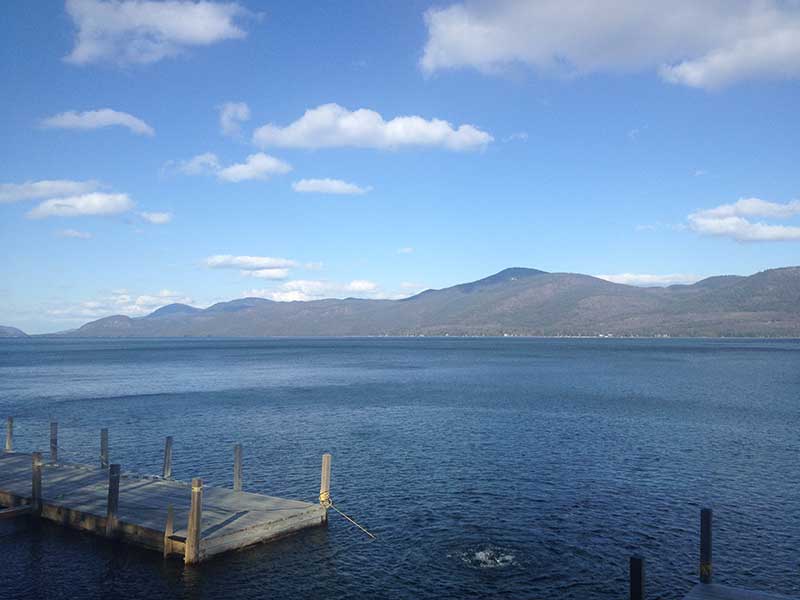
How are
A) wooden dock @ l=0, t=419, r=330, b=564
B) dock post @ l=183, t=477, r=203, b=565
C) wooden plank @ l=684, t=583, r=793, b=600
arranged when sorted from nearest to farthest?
wooden plank @ l=684, t=583, r=793, b=600, dock post @ l=183, t=477, r=203, b=565, wooden dock @ l=0, t=419, r=330, b=564

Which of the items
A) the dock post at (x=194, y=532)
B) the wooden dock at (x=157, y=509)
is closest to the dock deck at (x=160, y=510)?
the wooden dock at (x=157, y=509)

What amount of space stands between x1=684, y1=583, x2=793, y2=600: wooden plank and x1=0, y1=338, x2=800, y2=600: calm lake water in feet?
9.19

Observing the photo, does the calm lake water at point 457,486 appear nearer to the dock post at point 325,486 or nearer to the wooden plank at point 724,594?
the dock post at point 325,486

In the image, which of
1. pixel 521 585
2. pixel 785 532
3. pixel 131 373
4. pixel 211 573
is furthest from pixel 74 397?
pixel 785 532

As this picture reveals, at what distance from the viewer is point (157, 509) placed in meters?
25.2

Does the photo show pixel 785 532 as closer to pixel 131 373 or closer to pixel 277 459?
pixel 277 459

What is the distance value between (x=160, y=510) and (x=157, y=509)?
197 mm

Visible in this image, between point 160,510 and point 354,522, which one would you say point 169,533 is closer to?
point 160,510

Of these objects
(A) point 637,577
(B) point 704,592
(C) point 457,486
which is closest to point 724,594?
(B) point 704,592

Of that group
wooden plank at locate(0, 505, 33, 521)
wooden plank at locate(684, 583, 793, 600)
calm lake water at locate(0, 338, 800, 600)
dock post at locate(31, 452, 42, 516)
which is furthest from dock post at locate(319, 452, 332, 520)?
wooden plank at locate(684, 583, 793, 600)

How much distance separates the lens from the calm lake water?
2131cm

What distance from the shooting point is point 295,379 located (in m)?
104

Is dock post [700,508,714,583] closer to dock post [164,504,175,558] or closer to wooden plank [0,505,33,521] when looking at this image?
dock post [164,504,175,558]

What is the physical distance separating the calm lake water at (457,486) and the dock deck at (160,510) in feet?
2.20
